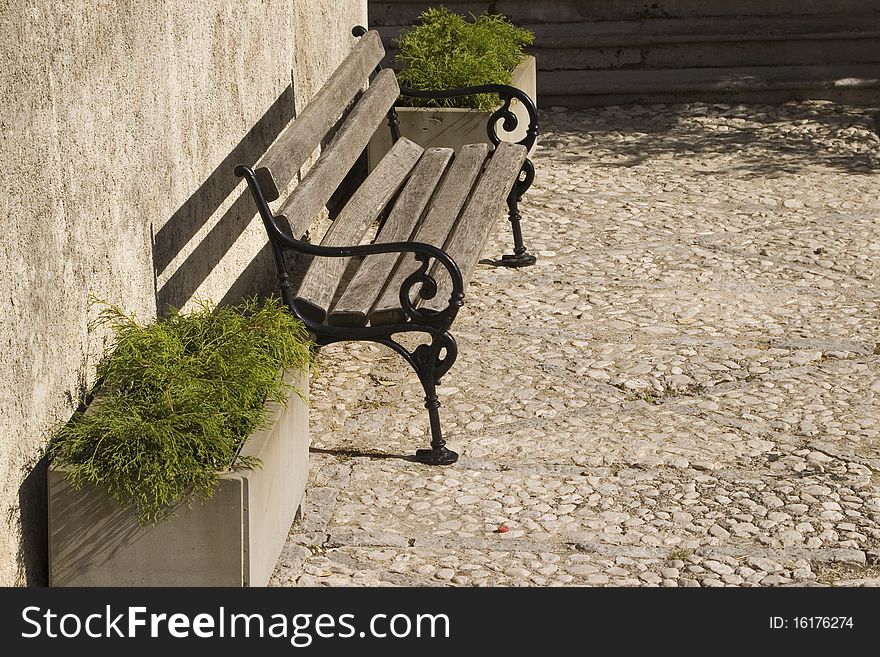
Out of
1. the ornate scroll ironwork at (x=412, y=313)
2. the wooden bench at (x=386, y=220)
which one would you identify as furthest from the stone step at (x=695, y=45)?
the ornate scroll ironwork at (x=412, y=313)

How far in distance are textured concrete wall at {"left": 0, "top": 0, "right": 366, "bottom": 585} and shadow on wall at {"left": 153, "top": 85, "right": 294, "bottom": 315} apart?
11 mm

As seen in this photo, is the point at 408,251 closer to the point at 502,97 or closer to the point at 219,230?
the point at 219,230

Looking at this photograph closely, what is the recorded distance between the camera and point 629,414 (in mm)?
4734

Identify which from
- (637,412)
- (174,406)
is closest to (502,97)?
(637,412)

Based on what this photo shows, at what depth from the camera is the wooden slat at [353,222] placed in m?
4.39

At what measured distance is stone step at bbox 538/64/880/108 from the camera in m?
9.28

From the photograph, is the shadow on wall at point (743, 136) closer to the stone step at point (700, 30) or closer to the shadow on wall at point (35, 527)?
the stone step at point (700, 30)

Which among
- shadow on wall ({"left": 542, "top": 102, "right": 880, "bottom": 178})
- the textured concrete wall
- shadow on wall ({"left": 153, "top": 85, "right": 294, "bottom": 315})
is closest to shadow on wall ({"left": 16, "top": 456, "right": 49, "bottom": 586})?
the textured concrete wall

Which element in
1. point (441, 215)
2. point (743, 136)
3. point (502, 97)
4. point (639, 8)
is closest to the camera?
point (441, 215)

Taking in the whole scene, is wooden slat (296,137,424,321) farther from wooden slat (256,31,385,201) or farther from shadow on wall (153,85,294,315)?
shadow on wall (153,85,294,315)

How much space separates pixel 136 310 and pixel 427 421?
4.21ft

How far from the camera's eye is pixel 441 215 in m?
5.16

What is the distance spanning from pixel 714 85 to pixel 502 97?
3.22 meters

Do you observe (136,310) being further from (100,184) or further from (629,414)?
(629,414)
